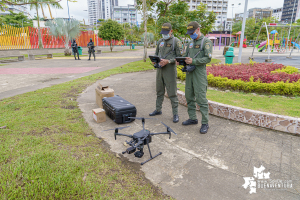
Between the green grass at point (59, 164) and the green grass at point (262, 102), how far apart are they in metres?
3.37

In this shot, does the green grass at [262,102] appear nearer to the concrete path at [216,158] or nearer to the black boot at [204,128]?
the concrete path at [216,158]

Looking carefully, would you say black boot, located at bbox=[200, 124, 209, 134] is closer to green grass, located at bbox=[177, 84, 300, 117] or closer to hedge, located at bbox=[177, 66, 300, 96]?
green grass, located at bbox=[177, 84, 300, 117]

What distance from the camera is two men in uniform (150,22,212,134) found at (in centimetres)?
361

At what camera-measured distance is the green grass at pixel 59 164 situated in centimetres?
228

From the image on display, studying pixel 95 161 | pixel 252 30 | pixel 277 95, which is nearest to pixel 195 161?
pixel 95 161

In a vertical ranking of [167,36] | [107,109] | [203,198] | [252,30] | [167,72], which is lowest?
[203,198]

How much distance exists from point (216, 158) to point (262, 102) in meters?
2.82

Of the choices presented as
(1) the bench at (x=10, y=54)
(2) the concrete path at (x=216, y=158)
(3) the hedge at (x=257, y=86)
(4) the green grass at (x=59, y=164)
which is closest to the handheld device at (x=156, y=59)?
(2) the concrete path at (x=216, y=158)

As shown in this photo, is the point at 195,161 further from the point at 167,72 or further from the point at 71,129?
the point at 71,129

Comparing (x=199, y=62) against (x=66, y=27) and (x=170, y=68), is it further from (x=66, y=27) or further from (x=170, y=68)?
(x=66, y=27)

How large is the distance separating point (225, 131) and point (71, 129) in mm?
3120

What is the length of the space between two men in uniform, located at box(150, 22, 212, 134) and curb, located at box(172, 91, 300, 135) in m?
0.72

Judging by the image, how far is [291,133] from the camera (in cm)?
366

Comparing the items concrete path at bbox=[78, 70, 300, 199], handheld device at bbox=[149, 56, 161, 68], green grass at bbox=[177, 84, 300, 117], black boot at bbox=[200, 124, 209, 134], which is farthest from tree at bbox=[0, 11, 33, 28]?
black boot at bbox=[200, 124, 209, 134]
